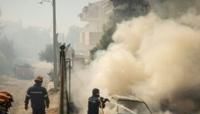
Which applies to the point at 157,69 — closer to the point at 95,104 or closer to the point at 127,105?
the point at 127,105

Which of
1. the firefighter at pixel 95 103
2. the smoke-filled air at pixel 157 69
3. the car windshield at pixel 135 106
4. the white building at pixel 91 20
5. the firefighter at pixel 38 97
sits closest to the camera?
the firefighter at pixel 95 103

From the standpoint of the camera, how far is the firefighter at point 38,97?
13.1 metres

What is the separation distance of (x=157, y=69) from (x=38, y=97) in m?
8.15

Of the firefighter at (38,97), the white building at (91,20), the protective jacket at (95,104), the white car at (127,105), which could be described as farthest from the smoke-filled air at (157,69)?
the white building at (91,20)

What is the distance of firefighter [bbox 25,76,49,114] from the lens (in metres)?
13.1

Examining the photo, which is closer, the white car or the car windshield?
the white car

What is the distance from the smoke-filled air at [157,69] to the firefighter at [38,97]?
3905 mm

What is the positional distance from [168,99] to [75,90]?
4249 mm

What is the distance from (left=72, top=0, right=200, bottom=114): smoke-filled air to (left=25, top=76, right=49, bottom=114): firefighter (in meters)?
3.91

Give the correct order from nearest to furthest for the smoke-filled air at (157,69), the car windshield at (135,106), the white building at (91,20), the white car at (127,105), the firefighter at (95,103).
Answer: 1. the firefighter at (95,103)
2. the white car at (127,105)
3. the car windshield at (135,106)
4. the smoke-filled air at (157,69)
5. the white building at (91,20)

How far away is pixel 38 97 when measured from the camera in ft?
43.7

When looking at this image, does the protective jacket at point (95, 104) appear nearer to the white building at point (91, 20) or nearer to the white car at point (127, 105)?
the white car at point (127, 105)

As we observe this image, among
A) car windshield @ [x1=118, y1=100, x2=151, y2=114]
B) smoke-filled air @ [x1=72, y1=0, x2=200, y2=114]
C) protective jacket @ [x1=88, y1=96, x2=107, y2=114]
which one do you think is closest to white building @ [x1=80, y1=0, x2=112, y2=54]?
smoke-filled air @ [x1=72, y1=0, x2=200, y2=114]

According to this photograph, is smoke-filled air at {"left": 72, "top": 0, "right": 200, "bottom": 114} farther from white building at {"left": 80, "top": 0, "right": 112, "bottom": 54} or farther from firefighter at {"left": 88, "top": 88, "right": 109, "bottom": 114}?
white building at {"left": 80, "top": 0, "right": 112, "bottom": 54}
